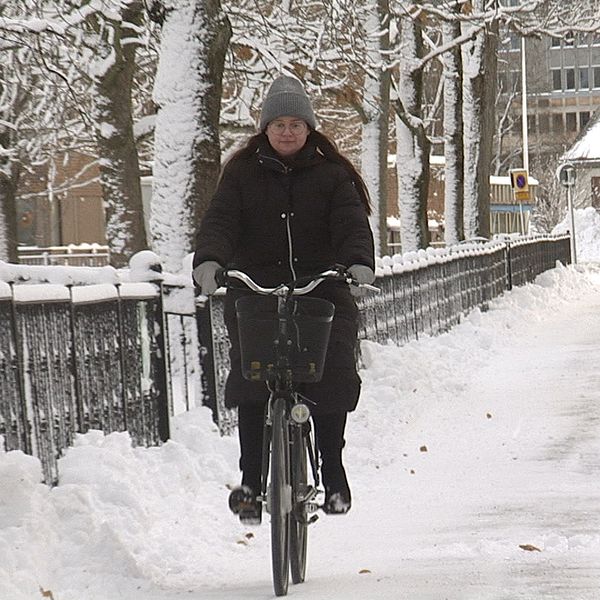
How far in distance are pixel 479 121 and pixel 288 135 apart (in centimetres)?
2770

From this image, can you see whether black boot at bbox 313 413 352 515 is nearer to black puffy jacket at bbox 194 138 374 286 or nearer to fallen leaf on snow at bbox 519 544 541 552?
black puffy jacket at bbox 194 138 374 286

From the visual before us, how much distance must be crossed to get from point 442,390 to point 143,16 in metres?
7.46

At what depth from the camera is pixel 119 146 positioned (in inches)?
798

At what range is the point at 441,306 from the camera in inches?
879

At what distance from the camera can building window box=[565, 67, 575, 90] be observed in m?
127

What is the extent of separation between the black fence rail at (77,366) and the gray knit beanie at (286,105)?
1584 millimetres

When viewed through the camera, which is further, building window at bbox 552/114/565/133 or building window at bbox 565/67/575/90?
building window at bbox 565/67/575/90

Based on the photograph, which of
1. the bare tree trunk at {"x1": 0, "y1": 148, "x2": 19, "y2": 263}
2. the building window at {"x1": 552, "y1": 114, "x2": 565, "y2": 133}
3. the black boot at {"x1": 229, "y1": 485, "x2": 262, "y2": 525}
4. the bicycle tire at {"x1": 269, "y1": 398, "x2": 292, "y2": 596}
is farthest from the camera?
the building window at {"x1": 552, "y1": 114, "x2": 565, "y2": 133}

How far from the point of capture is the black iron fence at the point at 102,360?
7703mm

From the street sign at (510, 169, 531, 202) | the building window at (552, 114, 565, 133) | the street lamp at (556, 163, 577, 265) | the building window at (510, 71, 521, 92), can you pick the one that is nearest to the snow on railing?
the street sign at (510, 169, 531, 202)

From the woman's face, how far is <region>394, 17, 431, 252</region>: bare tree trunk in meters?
22.9

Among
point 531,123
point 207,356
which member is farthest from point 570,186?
point 531,123

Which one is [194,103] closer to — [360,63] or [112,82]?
Result: [112,82]

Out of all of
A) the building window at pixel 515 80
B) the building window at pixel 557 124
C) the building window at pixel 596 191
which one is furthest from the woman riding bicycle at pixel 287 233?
the building window at pixel 557 124
